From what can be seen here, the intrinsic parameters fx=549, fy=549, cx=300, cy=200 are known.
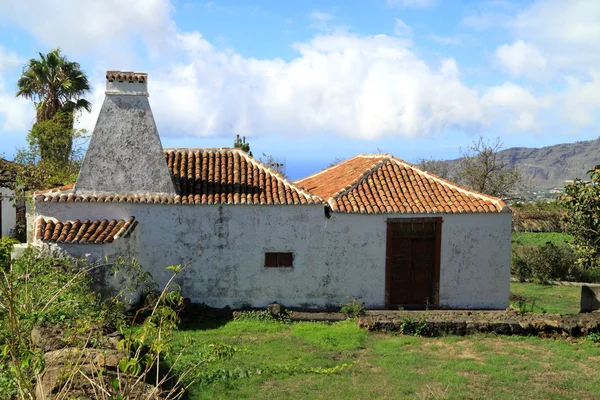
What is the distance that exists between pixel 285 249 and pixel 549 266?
14.1m

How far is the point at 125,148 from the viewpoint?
49.2 feet

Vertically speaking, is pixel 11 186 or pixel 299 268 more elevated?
pixel 11 186

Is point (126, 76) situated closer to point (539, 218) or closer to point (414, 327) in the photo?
point (414, 327)

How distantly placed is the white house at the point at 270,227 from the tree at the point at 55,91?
1135 centimetres

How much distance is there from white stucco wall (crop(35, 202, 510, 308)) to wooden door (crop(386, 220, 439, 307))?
275 mm

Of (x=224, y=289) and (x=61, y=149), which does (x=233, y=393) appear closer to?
(x=224, y=289)

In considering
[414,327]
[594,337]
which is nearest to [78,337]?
[414,327]

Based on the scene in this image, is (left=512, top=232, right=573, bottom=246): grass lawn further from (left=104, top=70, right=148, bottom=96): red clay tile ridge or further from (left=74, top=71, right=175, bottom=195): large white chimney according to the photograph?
(left=104, top=70, right=148, bottom=96): red clay tile ridge

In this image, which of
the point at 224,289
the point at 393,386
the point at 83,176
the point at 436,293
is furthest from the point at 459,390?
the point at 83,176

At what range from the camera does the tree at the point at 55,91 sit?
83.1 ft

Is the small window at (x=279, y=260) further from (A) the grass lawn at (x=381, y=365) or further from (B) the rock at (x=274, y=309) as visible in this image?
(A) the grass lawn at (x=381, y=365)

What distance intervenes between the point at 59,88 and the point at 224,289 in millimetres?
16229

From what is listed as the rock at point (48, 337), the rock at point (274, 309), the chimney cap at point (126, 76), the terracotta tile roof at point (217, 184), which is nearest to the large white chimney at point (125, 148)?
the chimney cap at point (126, 76)

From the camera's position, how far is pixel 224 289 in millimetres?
15445
